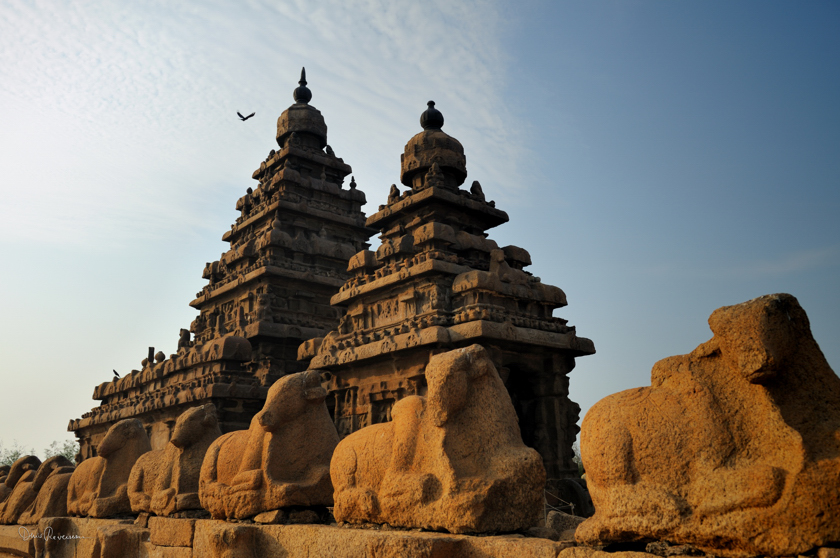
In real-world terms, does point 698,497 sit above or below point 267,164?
below

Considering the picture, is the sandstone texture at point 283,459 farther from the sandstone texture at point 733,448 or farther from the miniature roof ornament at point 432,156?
the miniature roof ornament at point 432,156

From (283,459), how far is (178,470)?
2045 mm

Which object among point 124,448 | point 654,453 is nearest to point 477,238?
point 124,448

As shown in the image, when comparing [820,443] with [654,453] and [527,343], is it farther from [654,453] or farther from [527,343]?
[527,343]

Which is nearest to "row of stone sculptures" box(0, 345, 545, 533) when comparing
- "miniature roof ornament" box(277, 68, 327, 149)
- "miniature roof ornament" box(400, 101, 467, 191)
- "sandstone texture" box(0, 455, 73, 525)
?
"sandstone texture" box(0, 455, 73, 525)

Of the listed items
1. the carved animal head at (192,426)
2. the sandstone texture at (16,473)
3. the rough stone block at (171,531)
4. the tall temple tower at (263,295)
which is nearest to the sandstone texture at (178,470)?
the carved animal head at (192,426)

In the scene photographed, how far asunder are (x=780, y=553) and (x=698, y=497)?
39cm

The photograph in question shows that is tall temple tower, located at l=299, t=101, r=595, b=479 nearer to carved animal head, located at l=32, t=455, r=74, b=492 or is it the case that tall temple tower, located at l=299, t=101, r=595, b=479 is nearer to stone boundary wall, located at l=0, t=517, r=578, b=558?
carved animal head, located at l=32, t=455, r=74, b=492

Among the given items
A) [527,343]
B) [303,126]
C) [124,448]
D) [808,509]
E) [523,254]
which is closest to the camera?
[808,509]

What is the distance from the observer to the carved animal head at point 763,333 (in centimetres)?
315

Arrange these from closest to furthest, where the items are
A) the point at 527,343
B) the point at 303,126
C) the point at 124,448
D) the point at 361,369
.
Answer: the point at 124,448
the point at 527,343
the point at 361,369
the point at 303,126

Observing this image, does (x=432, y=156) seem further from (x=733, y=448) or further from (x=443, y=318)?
(x=733, y=448)

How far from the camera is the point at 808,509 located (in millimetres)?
2906

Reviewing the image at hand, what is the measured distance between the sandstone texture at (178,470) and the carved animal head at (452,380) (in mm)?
3839
